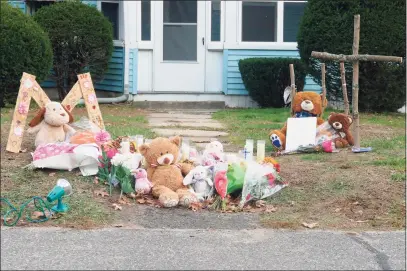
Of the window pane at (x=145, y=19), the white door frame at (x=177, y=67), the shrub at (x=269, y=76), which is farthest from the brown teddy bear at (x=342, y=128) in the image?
the window pane at (x=145, y=19)

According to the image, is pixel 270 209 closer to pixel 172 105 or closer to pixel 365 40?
pixel 365 40

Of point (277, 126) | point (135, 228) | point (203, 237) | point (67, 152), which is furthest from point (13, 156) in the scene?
point (277, 126)

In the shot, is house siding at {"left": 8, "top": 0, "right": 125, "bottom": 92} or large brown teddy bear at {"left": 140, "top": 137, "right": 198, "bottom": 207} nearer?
large brown teddy bear at {"left": 140, "top": 137, "right": 198, "bottom": 207}

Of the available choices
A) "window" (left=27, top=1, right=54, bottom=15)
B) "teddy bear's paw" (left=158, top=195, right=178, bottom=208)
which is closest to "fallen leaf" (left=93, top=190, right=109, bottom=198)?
"teddy bear's paw" (left=158, top=195, right=178, bottom=208)

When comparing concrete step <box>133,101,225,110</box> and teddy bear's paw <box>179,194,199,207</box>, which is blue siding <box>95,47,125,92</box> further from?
teddy bear's paw <box>179,194,199,207</box>

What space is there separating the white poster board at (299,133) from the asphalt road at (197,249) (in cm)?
282

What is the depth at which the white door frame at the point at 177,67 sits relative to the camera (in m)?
14.0

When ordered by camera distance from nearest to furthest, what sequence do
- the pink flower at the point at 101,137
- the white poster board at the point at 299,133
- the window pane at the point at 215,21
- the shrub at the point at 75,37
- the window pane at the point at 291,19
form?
the pink flower at the point at 101,137 < the white poster board at the point at 299,133 < the shrub at the point at 75,37 < the window pane at the point at 215,21 < the window pane at the point at 291,19

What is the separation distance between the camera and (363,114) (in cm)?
1220

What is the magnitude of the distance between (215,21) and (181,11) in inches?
29.0

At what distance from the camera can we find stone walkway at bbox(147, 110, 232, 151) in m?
9.44

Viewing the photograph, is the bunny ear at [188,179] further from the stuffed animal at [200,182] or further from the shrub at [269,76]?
the shrub at [269,76]

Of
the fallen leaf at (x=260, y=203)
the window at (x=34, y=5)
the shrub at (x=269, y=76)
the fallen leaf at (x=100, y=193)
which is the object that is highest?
the window at (x=34, y=5)

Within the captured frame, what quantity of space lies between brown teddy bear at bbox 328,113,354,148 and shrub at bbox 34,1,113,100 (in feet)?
21.5
